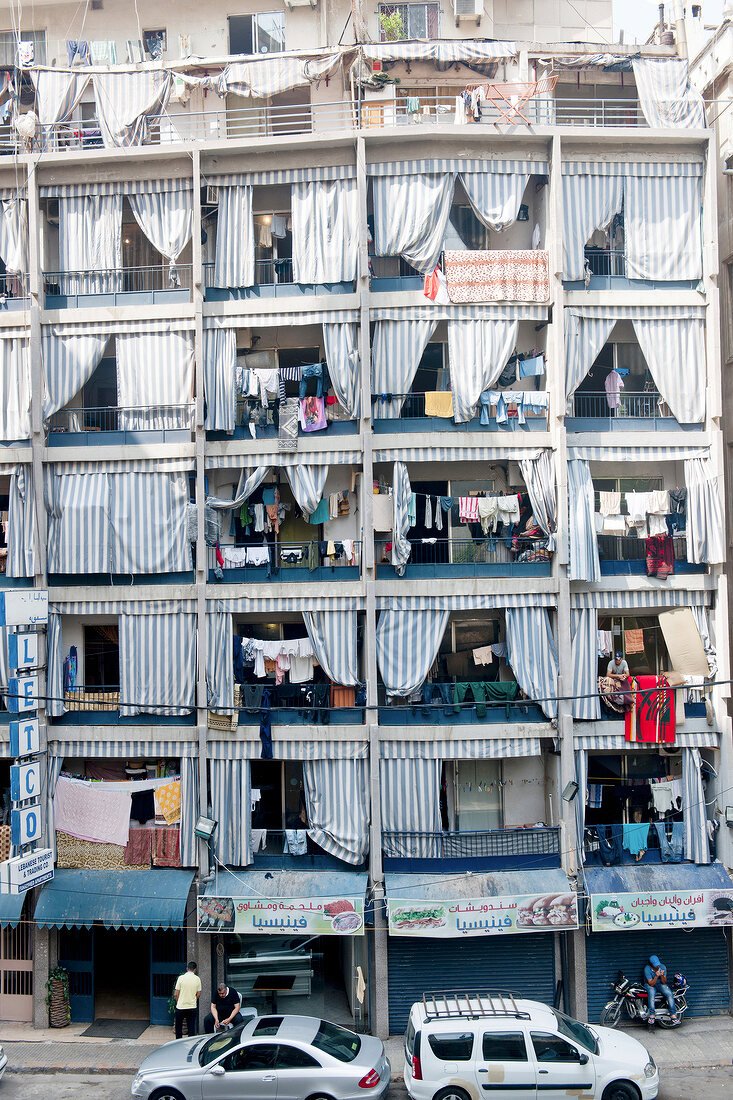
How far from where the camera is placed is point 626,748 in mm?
20172

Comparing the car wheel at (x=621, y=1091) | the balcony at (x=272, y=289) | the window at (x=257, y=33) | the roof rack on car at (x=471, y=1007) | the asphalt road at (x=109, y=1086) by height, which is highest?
the window at (x=257, y=33)

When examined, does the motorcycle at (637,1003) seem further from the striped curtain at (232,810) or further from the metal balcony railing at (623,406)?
the metal balcony railing at (623,406)

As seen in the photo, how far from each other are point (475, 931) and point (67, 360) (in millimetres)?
15461

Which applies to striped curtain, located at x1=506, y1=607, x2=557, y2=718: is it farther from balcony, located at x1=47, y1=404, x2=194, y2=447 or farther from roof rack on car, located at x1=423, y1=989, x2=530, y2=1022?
balcony, located at x1=47, y1=404, x2=194, y2=447

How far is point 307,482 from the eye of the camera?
20500 mm

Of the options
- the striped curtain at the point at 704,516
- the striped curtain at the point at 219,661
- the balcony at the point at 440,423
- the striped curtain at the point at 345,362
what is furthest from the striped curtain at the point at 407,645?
the striped curtain at the point at 704,516

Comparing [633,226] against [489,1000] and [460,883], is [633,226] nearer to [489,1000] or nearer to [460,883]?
[460,883]

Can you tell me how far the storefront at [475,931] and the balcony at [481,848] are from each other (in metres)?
0.25

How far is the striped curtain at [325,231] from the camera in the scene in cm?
2055

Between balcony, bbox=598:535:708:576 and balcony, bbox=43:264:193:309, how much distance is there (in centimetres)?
1127

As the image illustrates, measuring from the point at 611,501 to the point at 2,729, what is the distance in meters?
14.7

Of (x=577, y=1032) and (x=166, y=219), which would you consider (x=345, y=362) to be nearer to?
(x=166, y=219)

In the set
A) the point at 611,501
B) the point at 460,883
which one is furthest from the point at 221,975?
→ the point at 611,501

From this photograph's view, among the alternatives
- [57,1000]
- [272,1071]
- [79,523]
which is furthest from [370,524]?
[57,1000]
